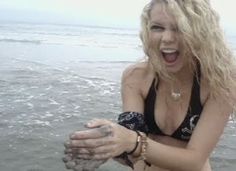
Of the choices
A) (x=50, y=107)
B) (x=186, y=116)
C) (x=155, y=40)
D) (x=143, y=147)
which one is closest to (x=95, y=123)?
(x=143, y=147)

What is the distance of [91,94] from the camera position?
37.9 feet

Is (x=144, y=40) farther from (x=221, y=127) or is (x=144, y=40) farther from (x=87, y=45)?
(x=87, y=45)

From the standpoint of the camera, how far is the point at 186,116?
3133 millimetres

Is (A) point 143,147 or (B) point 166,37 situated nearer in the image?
(A) point 143,147

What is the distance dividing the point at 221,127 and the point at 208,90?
0.83ft

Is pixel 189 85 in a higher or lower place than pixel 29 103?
higher

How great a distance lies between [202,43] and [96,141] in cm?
110

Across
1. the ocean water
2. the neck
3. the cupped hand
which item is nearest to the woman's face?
the neck

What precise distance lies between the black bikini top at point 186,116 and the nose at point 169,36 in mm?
370

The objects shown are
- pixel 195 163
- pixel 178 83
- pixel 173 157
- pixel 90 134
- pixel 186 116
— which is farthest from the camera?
pixel 178 83

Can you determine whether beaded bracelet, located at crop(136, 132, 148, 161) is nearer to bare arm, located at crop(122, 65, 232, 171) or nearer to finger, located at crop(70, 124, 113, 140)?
bare arm, located at crop(122, 65, 232, 171)

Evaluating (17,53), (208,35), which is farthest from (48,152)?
(17,53)

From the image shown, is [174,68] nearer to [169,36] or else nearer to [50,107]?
[169,36]

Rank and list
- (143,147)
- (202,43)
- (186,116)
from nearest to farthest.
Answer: (143,147) < (202,43) < (186,116)
